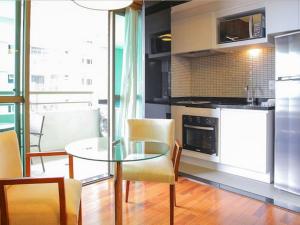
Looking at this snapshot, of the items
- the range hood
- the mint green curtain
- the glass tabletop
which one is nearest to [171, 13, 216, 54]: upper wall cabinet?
the range hood

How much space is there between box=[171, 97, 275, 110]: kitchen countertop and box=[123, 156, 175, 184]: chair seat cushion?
131cm

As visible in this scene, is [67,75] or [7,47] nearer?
[7,47]

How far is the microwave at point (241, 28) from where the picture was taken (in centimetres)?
288

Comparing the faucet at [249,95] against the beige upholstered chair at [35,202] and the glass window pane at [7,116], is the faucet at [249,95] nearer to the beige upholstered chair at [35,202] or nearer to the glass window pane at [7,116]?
the beige upholstered chair at [35,202]

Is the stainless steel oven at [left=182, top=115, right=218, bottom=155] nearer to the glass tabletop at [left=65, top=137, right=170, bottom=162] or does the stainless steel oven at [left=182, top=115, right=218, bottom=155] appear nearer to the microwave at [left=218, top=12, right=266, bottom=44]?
the microwave at [left=218, top=12, right=266, bottom=44]

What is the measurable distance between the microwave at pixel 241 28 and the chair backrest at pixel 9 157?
2.69 m

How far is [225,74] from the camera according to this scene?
12.1 feet

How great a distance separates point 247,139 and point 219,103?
2.44 ft

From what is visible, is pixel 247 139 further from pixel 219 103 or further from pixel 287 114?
pixel 219 103

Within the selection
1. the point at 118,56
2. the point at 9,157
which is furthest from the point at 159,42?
the point at 9,157

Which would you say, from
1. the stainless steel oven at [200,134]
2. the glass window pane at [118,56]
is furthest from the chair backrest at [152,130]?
the stainless steel oven at [200,134]

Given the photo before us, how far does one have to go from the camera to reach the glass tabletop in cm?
165

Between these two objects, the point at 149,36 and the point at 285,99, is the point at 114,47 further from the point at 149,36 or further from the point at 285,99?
the point at 285,99

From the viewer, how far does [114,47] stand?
122 inches
